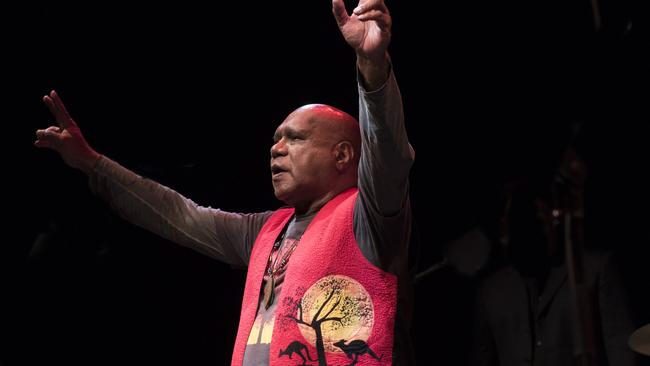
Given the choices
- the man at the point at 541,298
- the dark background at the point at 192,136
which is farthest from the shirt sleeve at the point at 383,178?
the dark background at the point at 192,136

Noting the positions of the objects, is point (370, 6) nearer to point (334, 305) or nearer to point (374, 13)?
point (374, 13)

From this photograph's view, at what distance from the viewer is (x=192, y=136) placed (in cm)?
337

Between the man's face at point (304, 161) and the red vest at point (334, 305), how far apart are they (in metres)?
0.20

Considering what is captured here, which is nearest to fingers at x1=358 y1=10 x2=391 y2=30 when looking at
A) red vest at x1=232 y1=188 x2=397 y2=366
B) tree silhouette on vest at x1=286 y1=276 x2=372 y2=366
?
red vest at x1=232 y1=188 x2=397 y2=366

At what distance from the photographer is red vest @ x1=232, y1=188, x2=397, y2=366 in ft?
6.94

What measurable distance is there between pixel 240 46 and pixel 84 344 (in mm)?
1317

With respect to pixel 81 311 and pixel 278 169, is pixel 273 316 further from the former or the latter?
pixel 81 311

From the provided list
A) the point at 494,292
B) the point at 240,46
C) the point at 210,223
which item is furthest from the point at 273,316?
the point at 240,46

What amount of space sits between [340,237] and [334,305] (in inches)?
7.4

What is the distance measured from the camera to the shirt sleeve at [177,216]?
8.86 ft

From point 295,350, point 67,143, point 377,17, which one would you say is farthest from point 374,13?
point 67,143

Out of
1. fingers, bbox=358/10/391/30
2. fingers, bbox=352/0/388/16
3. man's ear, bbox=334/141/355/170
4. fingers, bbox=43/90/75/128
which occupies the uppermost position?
fingers, bbox=43/90/75/128

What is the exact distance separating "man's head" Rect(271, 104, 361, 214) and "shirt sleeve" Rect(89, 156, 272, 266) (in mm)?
276

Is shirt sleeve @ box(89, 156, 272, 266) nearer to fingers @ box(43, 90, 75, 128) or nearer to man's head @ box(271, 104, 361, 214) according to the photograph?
fingers @ box(43, 90, 75, 128)
